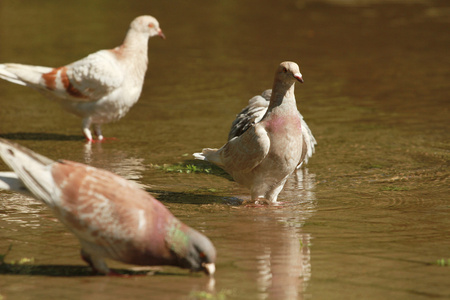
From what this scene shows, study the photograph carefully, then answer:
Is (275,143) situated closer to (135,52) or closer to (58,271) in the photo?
(58,271)

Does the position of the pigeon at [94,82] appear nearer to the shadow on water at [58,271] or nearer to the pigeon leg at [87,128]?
the pigeon leg at [87,128]

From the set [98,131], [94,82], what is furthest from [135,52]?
[98,131]

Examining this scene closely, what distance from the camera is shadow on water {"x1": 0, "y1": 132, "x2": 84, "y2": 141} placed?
9.76 m

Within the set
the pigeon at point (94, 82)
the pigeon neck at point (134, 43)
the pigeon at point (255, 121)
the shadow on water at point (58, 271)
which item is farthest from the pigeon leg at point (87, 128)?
the shadow on water at point (58, 271)

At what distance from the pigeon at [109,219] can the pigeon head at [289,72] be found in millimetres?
2227

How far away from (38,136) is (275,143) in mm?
4574

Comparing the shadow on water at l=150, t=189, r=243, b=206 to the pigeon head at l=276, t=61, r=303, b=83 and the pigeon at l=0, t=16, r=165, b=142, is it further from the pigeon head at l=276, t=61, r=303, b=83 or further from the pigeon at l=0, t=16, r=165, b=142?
the pigeon at l=0, t=16, r=165, b=142

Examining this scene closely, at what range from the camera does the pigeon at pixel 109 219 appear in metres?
4.63

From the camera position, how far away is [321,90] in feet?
41.0

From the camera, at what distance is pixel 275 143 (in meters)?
6.50

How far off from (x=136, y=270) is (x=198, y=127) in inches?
215

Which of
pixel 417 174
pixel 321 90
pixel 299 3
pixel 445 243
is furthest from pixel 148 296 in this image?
pixel 299 3

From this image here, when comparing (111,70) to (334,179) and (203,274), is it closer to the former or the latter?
(334,179)

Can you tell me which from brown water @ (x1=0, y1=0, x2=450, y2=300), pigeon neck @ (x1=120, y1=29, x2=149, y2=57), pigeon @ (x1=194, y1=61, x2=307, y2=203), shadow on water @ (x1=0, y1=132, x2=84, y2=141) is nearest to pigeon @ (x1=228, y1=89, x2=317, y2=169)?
brown water @ (x1=0, y1=0, x2=450, y2=300)
